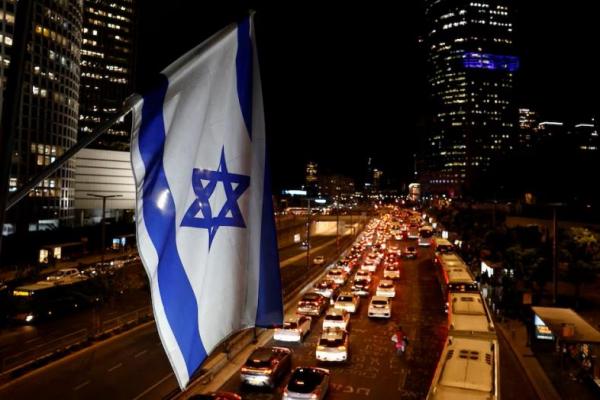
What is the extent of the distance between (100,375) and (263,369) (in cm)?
640

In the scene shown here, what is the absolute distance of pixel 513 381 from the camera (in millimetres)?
18219

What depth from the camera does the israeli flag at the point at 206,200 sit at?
3682mm

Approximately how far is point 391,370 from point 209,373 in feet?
23.6

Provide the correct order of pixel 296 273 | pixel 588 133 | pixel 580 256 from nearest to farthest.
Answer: pixel 580 256 → pixel 296 273 → pixel 588 133

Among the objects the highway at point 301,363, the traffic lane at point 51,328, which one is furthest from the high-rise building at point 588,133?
the traffic lane at point 51,328

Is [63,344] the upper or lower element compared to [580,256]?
lower

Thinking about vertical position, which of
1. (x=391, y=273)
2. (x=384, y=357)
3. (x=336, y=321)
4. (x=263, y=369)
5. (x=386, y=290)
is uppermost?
(x=263, y=369)

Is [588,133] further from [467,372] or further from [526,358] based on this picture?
[467,372]

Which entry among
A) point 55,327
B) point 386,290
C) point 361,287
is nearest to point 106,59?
point 361,287

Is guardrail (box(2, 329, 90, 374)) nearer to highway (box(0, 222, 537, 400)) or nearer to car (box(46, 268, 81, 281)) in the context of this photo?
highway (box(0, 222, 537, 400))

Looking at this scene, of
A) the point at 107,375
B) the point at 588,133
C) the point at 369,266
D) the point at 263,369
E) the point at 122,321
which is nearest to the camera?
the point at 263,369

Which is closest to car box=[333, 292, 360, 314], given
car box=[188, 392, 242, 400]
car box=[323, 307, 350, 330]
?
car box=[323, 307, 350, 330]

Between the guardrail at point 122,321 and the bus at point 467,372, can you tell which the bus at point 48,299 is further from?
the bus at point 467,372

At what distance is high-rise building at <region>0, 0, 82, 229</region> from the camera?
6725cm
